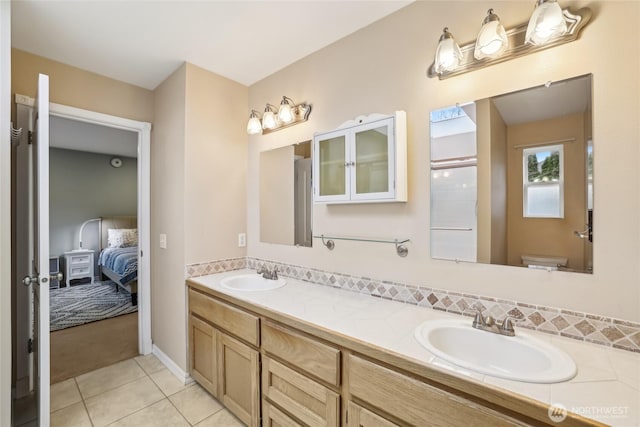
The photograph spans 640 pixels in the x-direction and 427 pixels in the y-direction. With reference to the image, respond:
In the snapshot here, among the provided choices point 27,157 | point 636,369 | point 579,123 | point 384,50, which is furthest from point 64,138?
point 636,369

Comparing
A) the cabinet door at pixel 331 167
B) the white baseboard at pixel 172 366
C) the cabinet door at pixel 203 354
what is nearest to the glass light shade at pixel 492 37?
the cabinet door at pixel 331 167

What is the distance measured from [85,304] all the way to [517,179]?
5.24m

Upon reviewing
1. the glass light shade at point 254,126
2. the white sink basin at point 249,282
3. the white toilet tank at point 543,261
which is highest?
the glass light shade at point 254,126

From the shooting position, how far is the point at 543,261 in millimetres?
1204

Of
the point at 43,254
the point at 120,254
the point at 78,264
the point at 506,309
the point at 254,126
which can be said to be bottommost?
the point at 78,264

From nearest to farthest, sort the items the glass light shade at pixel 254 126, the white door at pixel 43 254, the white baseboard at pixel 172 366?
the white door at pixel 43 254
the white baseboard at pixel 172 366
the glass light shade at pixel 254 126

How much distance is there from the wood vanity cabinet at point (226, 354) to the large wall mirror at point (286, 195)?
697mm

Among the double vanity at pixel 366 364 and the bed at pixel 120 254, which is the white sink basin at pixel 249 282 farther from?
the bed at pixel 120 254

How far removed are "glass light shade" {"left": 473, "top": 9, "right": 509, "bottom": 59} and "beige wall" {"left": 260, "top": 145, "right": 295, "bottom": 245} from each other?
4.49 feet

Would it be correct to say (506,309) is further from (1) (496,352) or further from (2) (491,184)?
(2) (491,184)

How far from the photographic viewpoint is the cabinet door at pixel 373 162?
5.17ft

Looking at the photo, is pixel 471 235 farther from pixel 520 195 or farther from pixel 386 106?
pixel 386 106

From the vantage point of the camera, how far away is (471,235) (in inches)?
54.4

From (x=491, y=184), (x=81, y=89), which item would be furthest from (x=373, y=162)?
(x=81, y=89)
